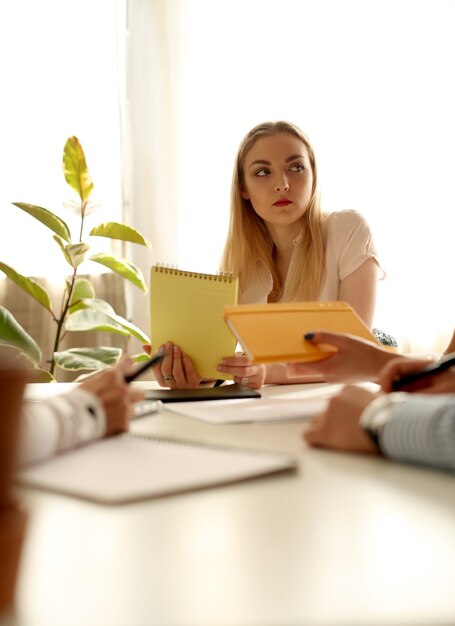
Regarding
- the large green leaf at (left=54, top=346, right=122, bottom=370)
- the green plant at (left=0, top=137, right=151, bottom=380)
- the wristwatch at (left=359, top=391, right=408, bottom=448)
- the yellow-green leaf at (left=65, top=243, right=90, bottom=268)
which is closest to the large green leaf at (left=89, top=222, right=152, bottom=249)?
the green plant at (left=0, top=137, right=151, bottom=380)

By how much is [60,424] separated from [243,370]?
0.84m

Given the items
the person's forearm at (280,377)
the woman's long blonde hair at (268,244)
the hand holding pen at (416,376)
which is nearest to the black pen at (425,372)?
the hand holding pen at (416,376)

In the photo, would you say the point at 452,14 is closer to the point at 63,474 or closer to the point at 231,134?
the point at 231,134

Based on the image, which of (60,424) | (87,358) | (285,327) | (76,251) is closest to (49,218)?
(76,251)

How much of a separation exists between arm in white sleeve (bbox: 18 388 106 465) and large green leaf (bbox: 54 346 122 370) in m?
1.79

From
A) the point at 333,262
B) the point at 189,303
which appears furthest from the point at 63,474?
the point at 333,262

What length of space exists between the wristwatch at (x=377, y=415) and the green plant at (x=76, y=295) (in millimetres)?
1930

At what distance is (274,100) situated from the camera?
157 inches

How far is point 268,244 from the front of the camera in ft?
8.51

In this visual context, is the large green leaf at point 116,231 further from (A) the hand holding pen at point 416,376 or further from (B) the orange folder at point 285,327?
(A) the hand holding pen at point 416,376

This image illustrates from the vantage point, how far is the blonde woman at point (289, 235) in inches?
92.7

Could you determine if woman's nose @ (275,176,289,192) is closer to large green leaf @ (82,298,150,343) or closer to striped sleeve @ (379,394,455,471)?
large green leaf @ (82,298,150,343)

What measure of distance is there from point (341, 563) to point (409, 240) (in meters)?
3.62

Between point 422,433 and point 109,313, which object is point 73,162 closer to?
point 109,313
